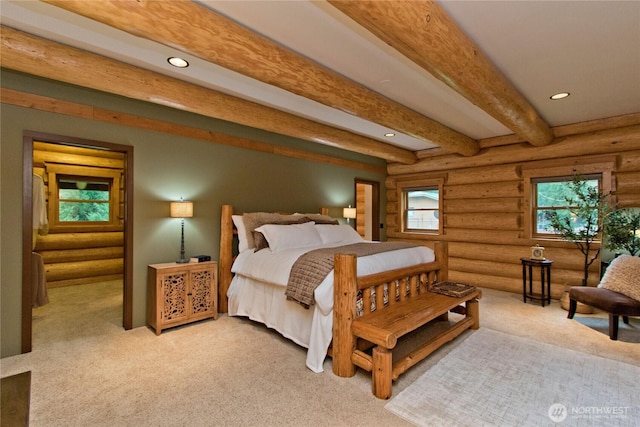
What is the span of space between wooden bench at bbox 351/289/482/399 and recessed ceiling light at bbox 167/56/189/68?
260cm

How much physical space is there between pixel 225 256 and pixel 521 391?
10.7 feet

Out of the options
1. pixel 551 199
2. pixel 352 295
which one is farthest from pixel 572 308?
pixel 352 295

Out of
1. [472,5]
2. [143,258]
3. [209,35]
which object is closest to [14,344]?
[143,258]

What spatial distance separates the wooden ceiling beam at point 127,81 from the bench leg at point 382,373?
282 centimetres

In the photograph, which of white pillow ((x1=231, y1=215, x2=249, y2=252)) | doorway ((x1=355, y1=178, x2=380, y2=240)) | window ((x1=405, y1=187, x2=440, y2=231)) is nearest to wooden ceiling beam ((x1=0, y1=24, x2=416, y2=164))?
white pillow ((x1=231, y1=215, x2=249, y2=252))

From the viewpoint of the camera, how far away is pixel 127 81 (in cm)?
259

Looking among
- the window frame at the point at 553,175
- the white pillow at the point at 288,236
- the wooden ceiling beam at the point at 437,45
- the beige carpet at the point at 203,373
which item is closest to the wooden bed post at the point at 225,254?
the beige carpet at the point at 203,373

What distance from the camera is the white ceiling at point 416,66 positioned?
187 centimetres

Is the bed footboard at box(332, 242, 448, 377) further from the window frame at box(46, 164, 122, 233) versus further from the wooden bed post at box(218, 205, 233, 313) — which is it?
the window frame at box(46, 164, 122, 233)

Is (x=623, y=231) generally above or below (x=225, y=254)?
above

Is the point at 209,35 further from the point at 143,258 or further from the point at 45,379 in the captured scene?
the point at 45,379

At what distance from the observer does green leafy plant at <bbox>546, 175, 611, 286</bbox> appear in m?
3.82

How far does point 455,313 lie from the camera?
368 centimetres

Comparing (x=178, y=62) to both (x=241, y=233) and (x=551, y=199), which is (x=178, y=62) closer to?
(x=241, y=233)
